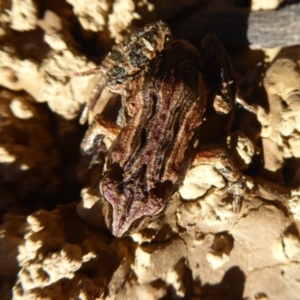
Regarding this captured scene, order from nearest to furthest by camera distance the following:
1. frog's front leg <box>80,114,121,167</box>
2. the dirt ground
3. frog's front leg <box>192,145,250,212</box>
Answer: the dirt ground, frog's front leg <box>192,145,250,212</box>, frog's front leg <box>80,114,121,167</box>

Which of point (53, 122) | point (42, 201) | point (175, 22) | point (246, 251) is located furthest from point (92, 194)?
point (175, 22)

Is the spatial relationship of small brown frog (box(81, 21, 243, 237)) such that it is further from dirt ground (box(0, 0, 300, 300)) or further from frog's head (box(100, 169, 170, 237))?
dirt ground (box(0, 0, 300, 300))

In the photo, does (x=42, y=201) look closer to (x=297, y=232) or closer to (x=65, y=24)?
(x=65, y=24)

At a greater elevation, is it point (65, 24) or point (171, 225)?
point (65, 24)

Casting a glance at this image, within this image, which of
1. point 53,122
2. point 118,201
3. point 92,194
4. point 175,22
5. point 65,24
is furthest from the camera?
point 175,22

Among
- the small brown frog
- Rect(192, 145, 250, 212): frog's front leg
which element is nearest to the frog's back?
the small brown frog

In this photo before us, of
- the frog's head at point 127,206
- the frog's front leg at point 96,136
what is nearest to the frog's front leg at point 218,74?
the frog's front leg at point 96,136

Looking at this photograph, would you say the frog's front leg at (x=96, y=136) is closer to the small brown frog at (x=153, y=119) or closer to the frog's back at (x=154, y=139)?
the small brown frog at (x=153, y=119)
